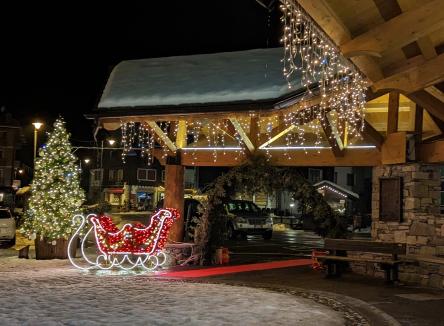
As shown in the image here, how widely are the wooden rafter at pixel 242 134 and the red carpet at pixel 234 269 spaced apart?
11.2 ft

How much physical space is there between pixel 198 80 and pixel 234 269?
5.86m

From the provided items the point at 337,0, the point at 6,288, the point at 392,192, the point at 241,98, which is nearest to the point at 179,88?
the point at 241,98

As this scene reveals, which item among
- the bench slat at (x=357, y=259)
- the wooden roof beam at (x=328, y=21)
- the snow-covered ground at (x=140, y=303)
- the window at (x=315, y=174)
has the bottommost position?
the snow-covered ground at (x=140, y=303)

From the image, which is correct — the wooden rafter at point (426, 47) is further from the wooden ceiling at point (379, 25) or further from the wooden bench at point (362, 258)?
the wooden bench at point (362, 258)

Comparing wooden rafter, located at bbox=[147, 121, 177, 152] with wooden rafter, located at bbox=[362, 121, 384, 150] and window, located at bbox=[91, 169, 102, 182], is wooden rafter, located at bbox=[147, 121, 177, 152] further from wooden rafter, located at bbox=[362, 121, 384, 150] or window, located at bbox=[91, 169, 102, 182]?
window, located at bbox=[91, 169, 102, 182]

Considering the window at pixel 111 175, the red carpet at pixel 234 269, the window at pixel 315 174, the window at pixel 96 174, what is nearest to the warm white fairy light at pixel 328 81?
the red carpet at pixel 234 269

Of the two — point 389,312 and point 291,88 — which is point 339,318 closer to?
point 389,312

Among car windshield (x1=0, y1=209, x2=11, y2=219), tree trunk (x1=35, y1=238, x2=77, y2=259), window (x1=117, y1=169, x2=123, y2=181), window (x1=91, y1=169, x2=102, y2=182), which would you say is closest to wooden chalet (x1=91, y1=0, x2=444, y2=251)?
tree trunk (x1=35, y1=238, x2=77, y2=259)

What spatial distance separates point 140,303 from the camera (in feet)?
31.1

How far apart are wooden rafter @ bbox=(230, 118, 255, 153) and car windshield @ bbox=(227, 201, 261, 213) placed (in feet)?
36.1

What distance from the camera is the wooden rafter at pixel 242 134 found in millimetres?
16078

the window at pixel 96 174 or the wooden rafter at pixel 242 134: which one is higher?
the window at pixel 96 174

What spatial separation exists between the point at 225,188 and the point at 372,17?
779 centimetres

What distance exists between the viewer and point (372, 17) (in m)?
8.31
